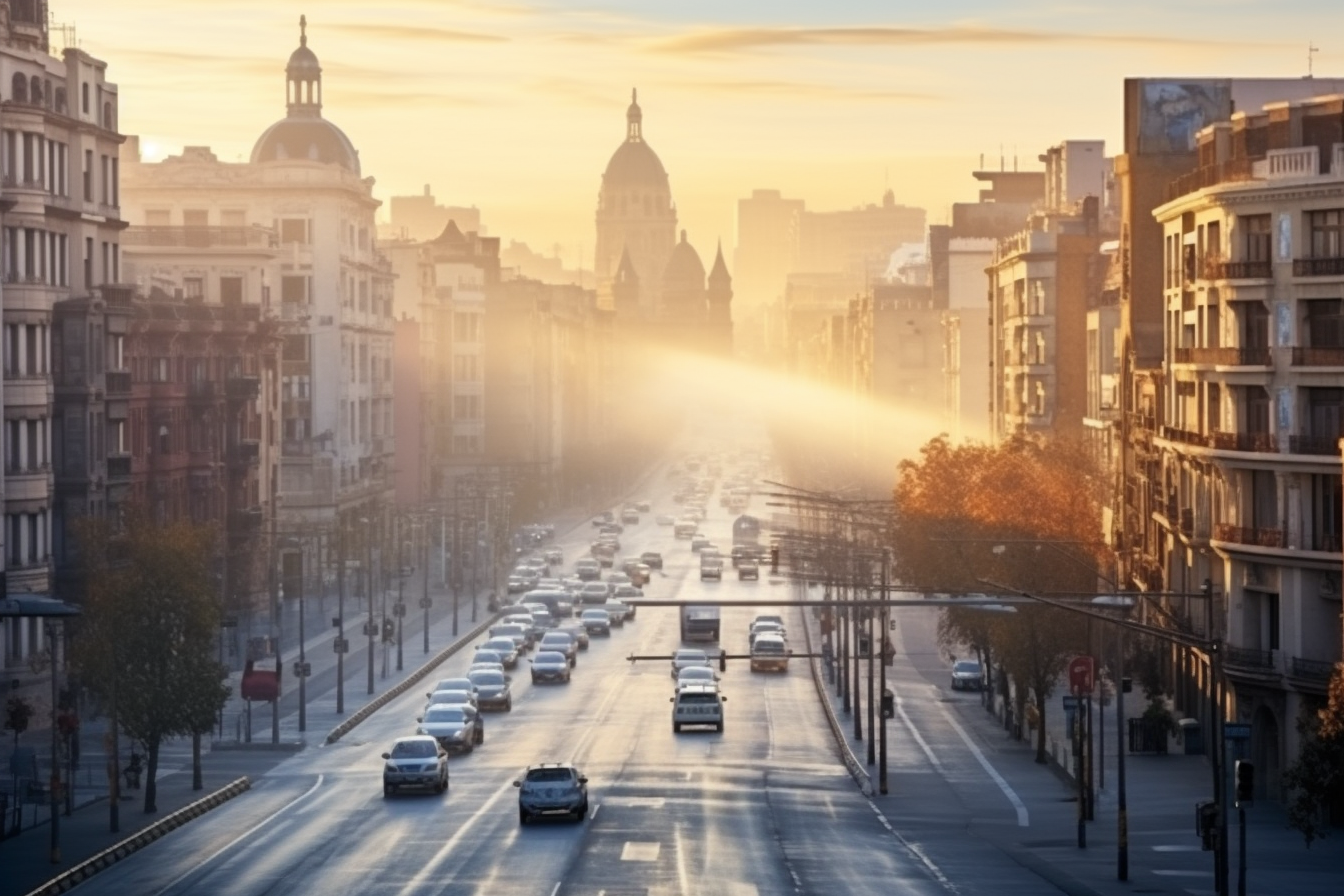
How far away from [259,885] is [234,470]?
7079 cm

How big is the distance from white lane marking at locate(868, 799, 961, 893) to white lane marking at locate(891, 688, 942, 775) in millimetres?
10830

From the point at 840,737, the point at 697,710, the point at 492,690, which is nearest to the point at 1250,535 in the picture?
the point at 840,737

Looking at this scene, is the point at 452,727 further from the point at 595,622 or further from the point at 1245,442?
the point at 595,622

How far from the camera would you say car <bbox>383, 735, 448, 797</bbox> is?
71.2m

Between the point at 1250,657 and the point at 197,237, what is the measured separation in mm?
83321

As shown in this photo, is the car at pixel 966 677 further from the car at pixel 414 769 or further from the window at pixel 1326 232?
the car at pixel 414 769

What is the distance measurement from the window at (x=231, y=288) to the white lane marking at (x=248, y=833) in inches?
2782

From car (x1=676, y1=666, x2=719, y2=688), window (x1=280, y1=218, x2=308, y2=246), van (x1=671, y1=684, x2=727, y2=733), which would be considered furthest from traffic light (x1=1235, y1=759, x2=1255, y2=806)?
window (x1=280, y1=218, x2=308, y2=246)

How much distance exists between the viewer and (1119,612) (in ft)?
206

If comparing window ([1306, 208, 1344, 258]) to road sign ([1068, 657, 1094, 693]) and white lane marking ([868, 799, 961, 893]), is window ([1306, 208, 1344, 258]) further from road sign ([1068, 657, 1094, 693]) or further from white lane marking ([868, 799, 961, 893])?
white lane marking ([868, 799, 961, 893])

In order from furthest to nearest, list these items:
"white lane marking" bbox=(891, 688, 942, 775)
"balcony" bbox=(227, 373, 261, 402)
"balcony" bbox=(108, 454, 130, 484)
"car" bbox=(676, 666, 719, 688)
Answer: "balcony" bbox=(227, 373, 261, 402), "car" bbox=(676, 666, 719, 688), "balcony" bbox=(108, 454, 130, 484), "white lane marking" bbox=(891, 688, 942, 775)

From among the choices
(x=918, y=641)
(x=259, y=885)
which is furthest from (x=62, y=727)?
(x=918, y=641)

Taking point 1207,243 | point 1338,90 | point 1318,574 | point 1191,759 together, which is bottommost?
point 1191,759

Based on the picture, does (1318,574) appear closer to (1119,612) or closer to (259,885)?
(1119,612)
